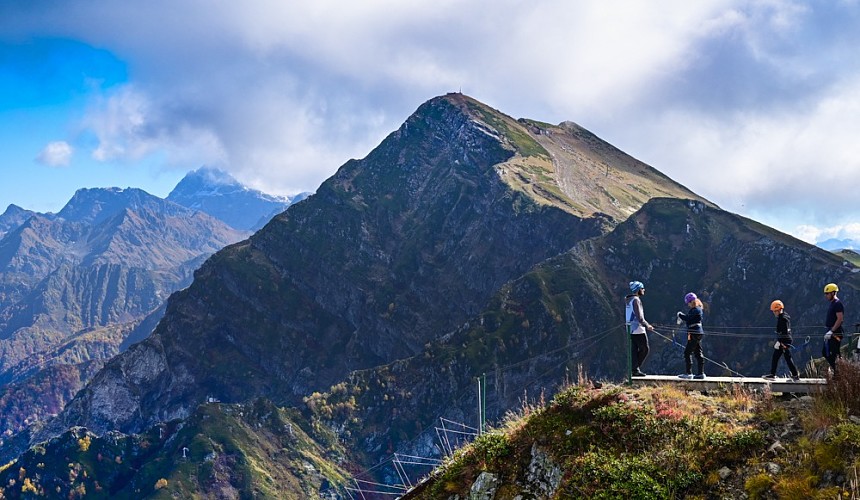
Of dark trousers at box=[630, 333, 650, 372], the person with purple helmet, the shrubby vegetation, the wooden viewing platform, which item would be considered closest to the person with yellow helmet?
the wooden viewing platform

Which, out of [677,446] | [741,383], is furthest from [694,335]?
[677,446]

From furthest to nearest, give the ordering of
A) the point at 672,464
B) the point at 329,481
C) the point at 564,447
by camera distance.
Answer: the point at 329,481, the point at 564,447, the point at 672,464

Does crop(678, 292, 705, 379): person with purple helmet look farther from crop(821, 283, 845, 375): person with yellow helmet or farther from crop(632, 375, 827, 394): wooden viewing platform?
crop(821, 283, 845, 375): person with yellow helmet

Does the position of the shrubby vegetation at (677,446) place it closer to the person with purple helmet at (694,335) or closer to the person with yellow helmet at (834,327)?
the person with purple helmet at (694,335)

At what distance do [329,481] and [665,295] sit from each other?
107 metres

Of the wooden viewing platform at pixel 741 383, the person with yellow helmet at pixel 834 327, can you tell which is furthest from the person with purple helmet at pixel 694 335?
the person with yellow helmet at pixel 834 327

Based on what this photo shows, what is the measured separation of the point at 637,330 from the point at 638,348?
731 millimetres

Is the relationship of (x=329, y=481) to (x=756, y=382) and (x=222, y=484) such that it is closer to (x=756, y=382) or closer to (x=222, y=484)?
(x=222, y=484)

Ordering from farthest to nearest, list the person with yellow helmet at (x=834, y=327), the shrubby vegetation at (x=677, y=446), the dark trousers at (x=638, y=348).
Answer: the dark trousers at (x=638, y=348), the person with yellow helmet at (x=834, y=327), the shrubby vegetation at (x=677, y=446)

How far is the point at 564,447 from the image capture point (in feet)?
44.3

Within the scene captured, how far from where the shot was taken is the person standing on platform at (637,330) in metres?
18.7

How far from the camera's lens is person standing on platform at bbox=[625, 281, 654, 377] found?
18.7m

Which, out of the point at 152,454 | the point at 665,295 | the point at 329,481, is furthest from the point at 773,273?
the point at 152,454

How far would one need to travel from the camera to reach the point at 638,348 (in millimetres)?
19234
